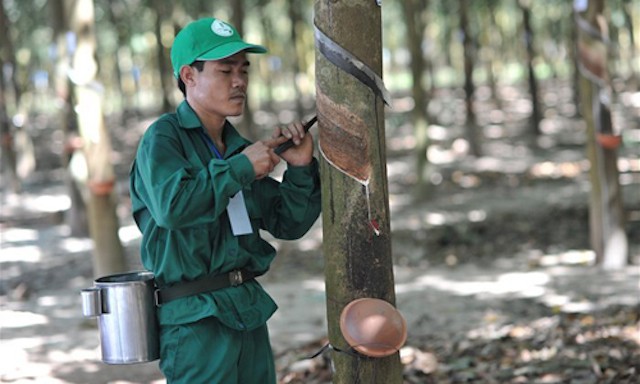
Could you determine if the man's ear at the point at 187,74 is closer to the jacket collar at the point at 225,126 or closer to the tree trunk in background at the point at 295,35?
the jacket collar at the point at 225,126

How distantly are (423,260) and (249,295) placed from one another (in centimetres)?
679

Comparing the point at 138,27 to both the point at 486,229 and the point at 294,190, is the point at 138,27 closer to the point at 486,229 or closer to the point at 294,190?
the point at 486,229

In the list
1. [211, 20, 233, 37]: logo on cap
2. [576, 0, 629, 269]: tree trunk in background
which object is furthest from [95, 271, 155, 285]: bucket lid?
[576, 0, 629, 269]: tree trunk in background

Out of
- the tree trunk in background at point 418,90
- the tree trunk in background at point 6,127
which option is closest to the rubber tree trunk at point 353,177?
the tree trunk in background at point 418,90

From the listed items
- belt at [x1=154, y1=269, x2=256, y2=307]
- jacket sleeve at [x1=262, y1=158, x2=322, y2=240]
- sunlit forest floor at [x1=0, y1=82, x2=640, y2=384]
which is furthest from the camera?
sunlit forest floor at [x1=0, y1=82, x2=640, y2=384]

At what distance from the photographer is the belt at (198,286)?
2906 millimetres

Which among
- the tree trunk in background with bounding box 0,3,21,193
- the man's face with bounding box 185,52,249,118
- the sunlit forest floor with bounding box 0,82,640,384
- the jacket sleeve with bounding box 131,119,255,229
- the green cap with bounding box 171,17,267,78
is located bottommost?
the sunlit forest floor with bounding box 0,82,640,384

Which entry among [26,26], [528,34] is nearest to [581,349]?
[528,34]

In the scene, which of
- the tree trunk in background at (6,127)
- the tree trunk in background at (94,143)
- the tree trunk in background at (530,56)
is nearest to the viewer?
the tree trunk in background at (94,143)

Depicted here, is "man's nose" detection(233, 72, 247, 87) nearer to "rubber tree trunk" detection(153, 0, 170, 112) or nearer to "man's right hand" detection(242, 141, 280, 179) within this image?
"man's right hand" detection(242, 141, 280, 179)

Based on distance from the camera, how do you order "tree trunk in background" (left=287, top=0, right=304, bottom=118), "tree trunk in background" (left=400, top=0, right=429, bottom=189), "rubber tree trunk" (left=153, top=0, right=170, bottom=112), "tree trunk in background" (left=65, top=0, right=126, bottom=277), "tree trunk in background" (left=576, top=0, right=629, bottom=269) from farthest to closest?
"tree trunk in background" (left=287, top=0, right=304, bottom=118)
"rubber tree trunk" (left=153, top=0, right=170, bottom=112)
"tree trunk in background" (left=400, top=0, right=429, bottom=189)
"tree trunk in background" (left=576, top=0, right=629, bottom=269)
"tree trunk in background" (left=65, top=0, right=126, bottom=277)

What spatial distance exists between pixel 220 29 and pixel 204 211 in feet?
1.97

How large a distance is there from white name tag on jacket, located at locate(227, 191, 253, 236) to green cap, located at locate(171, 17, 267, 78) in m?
0.44

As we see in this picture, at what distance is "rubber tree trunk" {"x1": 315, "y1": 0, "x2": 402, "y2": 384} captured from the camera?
9.18 ft
